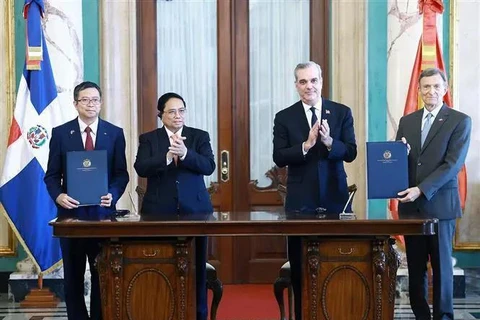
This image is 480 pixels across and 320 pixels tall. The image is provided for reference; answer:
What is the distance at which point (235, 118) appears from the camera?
7.45m

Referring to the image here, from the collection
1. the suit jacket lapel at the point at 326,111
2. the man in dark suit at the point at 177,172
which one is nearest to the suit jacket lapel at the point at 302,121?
the suit jacket lapel at the point at 326,111

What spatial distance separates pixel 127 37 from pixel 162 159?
2.66 meters

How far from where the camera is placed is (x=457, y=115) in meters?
5.12

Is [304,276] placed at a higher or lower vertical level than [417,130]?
lower

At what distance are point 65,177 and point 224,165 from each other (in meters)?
2.72

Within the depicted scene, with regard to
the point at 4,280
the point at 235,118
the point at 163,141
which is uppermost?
the point at 235,118

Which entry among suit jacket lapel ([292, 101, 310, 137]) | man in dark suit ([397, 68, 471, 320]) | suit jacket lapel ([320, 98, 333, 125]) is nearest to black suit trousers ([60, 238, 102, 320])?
suit jacket lapel ([292, 101, 310, 137])

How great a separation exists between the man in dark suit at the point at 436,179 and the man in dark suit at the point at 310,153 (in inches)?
17.6

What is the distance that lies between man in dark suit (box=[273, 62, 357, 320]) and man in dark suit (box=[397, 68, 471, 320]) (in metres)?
0.45

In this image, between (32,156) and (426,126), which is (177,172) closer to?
(426,126)

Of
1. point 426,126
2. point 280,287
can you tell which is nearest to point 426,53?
point 426,126

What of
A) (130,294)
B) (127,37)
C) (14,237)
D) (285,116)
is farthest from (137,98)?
(130,294)

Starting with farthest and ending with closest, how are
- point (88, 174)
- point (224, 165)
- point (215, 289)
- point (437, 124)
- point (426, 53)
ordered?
point (224, 165) → point (426, 53) → point (215, 289) → point (437, 124) → point (88, 174)

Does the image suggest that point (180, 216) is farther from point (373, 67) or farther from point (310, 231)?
point (373, 67)
